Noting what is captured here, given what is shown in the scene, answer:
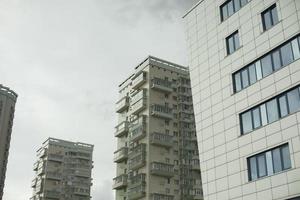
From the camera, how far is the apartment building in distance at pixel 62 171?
370 ft

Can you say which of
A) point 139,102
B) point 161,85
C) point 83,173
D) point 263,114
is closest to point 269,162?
point 263,114

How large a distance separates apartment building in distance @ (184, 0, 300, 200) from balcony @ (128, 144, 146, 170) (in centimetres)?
3176

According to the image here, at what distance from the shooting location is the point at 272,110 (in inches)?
1334

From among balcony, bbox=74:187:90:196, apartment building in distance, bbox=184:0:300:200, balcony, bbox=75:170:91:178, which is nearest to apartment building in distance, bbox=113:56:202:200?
apartment building in distance, bbox=184:0:300:200

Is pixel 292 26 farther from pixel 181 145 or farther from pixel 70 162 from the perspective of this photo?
pixel 70 162

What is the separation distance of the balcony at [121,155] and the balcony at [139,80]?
11.6 meters

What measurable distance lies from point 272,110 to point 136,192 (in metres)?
41.7

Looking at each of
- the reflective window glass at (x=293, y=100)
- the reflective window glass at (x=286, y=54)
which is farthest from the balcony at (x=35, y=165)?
the reflective window glass at (x=293, y=100)

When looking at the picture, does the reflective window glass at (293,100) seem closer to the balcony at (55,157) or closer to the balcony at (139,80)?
the balcony at (139,80)

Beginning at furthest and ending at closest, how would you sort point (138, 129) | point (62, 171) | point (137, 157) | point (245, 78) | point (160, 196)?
point (62, 171), point (138, 129), point (137, 157), point (160, 196), point (245, 78)

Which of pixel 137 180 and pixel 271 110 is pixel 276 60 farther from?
pixel 137 180

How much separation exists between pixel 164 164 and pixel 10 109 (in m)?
74.6

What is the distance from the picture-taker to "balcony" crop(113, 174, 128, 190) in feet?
253

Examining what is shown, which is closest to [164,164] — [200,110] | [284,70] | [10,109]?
[200,110]
